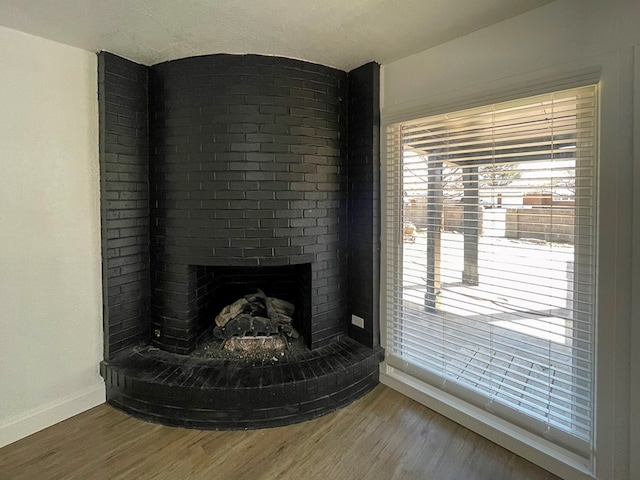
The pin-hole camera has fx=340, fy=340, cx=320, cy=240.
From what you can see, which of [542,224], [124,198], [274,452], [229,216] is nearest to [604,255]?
[542,224]

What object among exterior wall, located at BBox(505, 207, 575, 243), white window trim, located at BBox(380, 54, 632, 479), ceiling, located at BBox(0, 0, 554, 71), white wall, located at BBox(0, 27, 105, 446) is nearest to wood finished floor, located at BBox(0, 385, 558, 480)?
white window trim, located at BBox(380, 54, 632, 479)

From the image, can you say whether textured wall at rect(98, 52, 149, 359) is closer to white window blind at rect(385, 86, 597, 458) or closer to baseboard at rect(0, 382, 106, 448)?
baseboard at rect(0, 382, 106, 448)

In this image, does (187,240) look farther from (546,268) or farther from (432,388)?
(546,268)

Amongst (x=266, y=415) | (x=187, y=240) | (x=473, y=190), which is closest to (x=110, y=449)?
(x=266, y=415)

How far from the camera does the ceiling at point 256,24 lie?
1.69 metres

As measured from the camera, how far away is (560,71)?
64.9 inches

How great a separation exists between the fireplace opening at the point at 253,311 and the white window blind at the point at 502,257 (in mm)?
748

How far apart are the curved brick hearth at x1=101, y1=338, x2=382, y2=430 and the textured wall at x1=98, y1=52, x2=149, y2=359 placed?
0.31 meters

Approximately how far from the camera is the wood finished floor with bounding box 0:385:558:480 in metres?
1.72

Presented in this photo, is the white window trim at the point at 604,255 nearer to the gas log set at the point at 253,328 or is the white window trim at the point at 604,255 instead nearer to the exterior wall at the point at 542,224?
the exterior wall at the point at 542,224

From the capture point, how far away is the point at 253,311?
2812 mm

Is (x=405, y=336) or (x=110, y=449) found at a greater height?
(x=405, y=336)

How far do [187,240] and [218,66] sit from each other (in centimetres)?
119

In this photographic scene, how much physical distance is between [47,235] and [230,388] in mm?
1458
